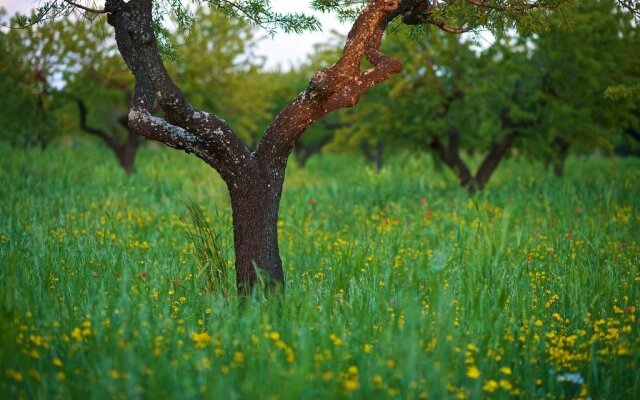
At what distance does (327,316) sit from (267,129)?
67.0 inches

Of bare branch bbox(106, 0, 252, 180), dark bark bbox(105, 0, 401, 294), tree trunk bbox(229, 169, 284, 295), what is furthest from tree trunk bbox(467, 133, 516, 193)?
bare branch bbox(106, 0, 252, 180)

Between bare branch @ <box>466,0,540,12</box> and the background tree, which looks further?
the background tree

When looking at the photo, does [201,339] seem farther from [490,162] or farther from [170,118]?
[490,162]

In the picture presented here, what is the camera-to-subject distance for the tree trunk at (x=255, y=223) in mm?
4914

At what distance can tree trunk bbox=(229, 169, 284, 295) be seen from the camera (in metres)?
4.91

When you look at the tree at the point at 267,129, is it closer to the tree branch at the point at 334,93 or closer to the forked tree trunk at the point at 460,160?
the tree branch at the point at 334,93

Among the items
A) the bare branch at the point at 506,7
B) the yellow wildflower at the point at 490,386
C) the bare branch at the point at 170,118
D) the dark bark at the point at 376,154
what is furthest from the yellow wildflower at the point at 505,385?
the dark bark at the point at 376,154

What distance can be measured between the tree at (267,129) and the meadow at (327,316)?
0.51m

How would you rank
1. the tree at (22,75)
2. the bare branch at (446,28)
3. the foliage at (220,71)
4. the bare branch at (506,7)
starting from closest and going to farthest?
the bare branch at (506,7) < the bare branch at (446,28) < the tree at (22,75) < the foliage at (220,71)

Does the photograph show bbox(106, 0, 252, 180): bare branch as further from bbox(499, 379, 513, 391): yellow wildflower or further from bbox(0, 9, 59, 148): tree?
bbox(0, 9, 59, 148): tree

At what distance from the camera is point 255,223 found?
4.93 m

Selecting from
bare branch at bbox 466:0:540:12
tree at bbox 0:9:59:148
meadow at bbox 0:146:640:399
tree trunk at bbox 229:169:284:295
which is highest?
tree at bbox 0:9:59:148

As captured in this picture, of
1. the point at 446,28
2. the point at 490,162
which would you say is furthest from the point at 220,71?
the point at 446,28

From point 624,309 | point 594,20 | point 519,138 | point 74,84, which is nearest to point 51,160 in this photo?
point 74,84
